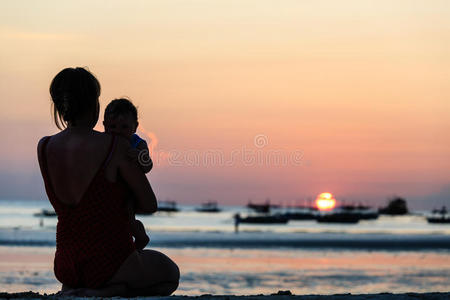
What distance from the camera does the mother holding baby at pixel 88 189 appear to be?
412cm

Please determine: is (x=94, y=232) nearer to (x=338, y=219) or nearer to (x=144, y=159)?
(x=144, y=159)

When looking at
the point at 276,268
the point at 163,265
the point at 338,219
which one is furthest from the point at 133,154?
the point at 338,219

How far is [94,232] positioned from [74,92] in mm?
761

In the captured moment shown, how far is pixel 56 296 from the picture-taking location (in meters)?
4.31

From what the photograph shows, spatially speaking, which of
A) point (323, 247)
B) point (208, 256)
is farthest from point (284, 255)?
point (323, 247)

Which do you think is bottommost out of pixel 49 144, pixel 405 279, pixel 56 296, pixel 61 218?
pixel 405 279

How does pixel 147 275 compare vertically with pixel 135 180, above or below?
below

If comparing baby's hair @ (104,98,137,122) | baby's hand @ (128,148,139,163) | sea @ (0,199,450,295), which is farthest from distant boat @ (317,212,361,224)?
baby's hand @ (128,148,139,163)

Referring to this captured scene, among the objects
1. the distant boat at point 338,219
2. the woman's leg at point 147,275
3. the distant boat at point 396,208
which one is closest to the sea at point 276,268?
the woman's leg at point 147,275

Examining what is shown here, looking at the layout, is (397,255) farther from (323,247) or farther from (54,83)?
(54,83)

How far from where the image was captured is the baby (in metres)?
4.27

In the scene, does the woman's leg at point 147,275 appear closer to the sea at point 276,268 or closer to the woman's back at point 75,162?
the woman's back at point 75,162

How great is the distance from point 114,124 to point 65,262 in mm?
835

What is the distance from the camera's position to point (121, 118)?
4418mm
